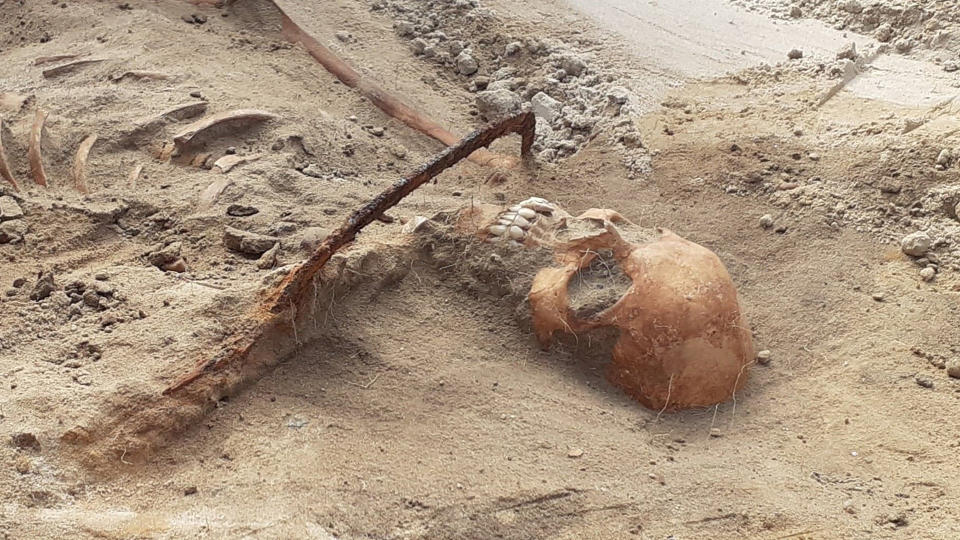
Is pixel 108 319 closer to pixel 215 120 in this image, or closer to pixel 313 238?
pixel 313 238

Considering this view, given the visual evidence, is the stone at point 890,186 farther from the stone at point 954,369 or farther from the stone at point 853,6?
the stone at point 853,6

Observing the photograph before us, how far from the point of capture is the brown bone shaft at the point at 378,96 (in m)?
4.42

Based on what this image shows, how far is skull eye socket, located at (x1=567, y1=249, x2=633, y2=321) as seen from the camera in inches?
118

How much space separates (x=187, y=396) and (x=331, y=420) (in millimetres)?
389

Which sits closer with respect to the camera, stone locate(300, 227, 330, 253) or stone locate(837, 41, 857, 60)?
stone locate(300, 227, 330, 253)

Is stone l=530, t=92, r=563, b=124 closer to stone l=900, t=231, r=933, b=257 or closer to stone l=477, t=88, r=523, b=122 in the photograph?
stone l=477, t=88, r=523, b=122

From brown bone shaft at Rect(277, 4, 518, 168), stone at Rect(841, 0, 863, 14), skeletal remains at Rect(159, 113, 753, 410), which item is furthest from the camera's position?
stone at Rect(841, 0, 863, 14)

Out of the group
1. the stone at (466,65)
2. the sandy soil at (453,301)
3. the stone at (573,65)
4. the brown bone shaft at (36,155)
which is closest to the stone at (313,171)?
the sandy soil at (453,301)

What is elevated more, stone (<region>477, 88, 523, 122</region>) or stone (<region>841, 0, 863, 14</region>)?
stone (<region>841, 0, 863, 14</region>)

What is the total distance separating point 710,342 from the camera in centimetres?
295

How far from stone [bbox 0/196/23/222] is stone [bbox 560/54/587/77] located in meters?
2.70

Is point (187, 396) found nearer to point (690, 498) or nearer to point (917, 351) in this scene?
point (690, 498)

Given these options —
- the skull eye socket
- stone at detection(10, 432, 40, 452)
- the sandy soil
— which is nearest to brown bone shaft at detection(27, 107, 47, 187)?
the sandy soil

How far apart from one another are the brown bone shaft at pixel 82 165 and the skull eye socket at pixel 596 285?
1920 mm
